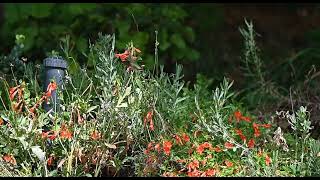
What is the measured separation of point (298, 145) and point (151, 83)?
0.80m

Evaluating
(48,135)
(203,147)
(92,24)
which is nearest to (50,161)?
(48,135)

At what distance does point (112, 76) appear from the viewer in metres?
2.46

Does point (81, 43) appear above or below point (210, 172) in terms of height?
above

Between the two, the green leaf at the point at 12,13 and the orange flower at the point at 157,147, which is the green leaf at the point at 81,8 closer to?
the green leaf at the point at 12,13

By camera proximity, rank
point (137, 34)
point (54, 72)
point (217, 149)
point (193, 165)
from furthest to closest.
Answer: point (137, 34) < point (54, 72) < point (217, 149) < point (193, 165)

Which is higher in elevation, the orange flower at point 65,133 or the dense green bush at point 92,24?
the dense green bush at point 92,24

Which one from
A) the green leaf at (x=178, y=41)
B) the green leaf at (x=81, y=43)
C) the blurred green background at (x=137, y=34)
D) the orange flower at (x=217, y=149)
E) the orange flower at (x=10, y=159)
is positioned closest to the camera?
the orange flower at (x=10, y=159)

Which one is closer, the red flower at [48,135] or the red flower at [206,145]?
the red flower at [48,135]

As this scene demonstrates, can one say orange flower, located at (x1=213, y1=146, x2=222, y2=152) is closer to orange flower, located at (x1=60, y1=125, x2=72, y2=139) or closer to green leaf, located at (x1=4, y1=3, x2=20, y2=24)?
orange flower, located at (x1=60, y1=125, x2=72, y2=139)

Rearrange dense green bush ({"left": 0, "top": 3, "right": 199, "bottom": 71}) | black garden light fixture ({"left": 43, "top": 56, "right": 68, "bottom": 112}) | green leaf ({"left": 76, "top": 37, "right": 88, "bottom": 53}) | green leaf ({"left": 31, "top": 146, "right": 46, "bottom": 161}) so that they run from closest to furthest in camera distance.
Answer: green leaf ({"left": 31, "top": 146, "right": 46, "bottom": 161}) < black garden light fixture ({"left": 43, "top": 56, "right": 68, "bottom": 112}) < green leaf ({"left": 76, "top": 37, "right": 88, "bottom": 53}) < dense green bush ({"left": 0, "top": 3, "right": 199, "bottom": 71})

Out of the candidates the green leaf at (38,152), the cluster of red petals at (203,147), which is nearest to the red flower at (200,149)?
the cluster of red petals at (203,147)

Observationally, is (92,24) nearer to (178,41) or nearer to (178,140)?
(178,41)

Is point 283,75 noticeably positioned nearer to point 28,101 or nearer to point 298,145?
point 298,145

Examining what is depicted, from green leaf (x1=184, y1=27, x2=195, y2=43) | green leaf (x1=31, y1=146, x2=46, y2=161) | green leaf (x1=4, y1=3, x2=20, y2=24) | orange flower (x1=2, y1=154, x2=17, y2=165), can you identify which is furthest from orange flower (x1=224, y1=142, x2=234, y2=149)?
green leaf (x1=4, y1=3, x2=20, y2=24)
